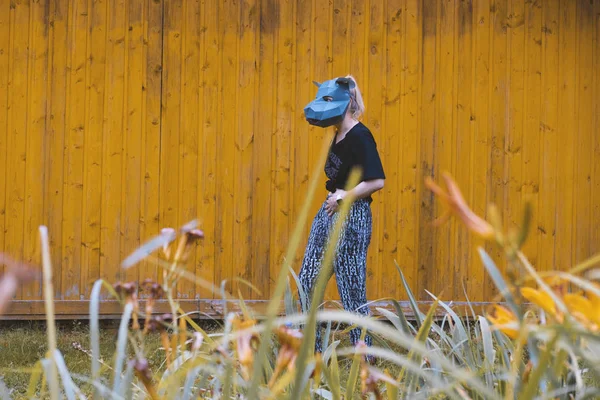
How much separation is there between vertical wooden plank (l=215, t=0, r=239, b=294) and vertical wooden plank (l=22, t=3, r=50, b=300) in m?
1.05

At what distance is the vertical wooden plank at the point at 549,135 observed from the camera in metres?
6.34

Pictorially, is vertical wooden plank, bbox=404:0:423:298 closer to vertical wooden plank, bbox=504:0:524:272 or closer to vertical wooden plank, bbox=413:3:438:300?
vertical wooden plank, bbox=413:3:438:300

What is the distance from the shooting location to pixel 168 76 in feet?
20.1

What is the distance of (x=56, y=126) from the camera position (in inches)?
240

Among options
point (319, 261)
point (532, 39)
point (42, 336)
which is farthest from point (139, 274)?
point (532, 39)

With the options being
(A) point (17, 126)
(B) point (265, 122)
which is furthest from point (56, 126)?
(B) point (265, 122)

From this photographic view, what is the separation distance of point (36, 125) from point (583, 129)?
3.37m

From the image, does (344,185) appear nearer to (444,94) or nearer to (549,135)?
(444,94)

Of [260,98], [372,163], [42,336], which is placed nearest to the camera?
[372,163]

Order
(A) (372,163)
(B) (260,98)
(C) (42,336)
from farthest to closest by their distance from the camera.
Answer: (B) (260,98)
(C) (42,336)
(A) (372,163)

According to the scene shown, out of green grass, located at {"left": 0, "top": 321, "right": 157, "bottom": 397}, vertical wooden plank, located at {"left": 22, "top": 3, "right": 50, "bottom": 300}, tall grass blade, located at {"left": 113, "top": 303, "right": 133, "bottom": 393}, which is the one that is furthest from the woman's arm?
tall grass blade, located at {"left": 113, "top": 303, "right": 133, "bottom": 393}

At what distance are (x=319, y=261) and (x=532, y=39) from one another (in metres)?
2.49

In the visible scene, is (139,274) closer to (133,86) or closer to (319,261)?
(133,86)

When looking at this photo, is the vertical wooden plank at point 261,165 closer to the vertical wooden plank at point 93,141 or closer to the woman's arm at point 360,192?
the vertical wooden plank at point 93,141
